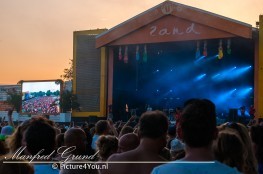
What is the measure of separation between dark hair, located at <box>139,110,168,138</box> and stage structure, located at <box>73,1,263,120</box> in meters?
17.9

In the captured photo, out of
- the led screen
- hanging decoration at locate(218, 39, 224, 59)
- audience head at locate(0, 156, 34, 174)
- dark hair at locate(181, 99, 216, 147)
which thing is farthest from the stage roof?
audience head at locate(0, 156, 34, 174)

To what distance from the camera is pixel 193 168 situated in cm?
217

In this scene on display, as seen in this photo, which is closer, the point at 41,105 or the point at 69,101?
the point at 69,101

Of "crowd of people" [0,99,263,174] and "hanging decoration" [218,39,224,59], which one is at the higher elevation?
"hanging decoration" [218,39,224,59]

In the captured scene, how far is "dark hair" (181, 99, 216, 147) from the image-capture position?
7.29ft

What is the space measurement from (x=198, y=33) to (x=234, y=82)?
4.65m

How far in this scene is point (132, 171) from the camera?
3.04m

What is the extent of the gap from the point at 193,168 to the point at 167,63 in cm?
2319

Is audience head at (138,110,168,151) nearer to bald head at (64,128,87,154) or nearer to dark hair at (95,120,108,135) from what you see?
bald head at (64,128,87,154)

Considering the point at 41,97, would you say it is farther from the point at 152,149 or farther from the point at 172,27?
the point at 152,149

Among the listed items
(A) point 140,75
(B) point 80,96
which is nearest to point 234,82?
(A) point 140,75

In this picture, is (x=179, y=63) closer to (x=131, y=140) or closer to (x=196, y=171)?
(x=131, y=140)

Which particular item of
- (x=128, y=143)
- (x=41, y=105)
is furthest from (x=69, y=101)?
(x=128, y=143)

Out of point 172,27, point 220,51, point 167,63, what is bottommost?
point 167,63
